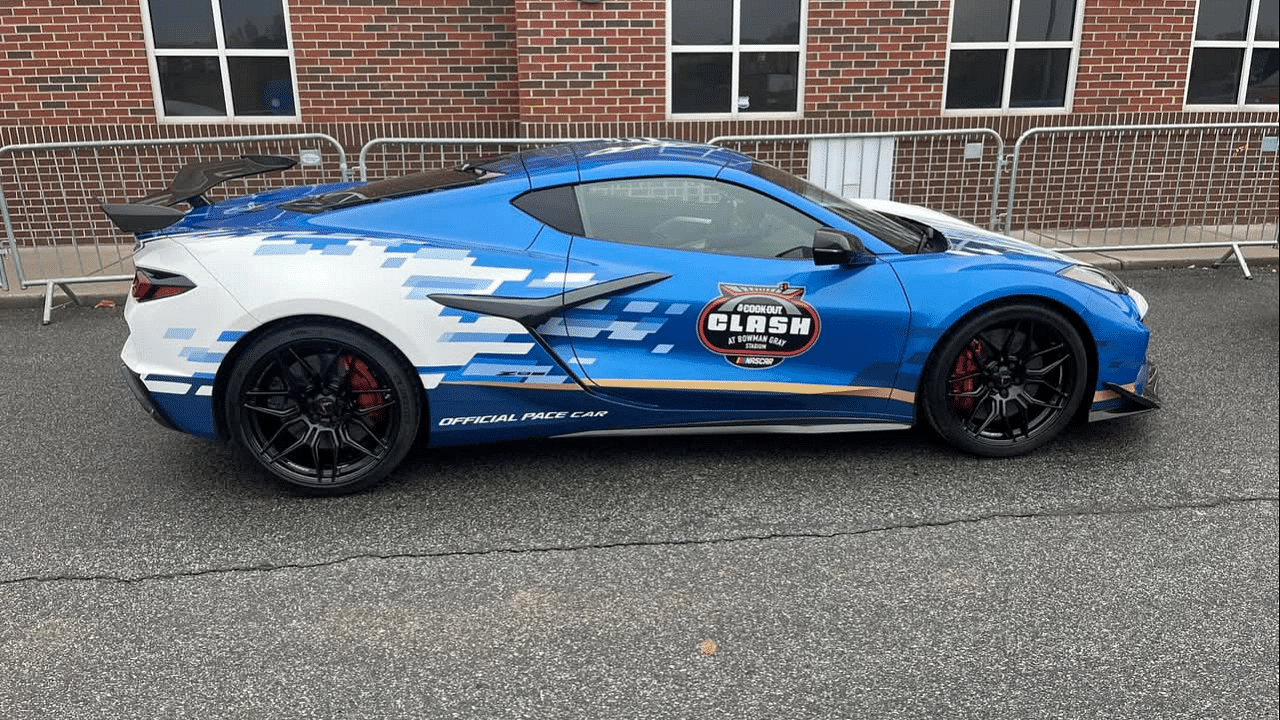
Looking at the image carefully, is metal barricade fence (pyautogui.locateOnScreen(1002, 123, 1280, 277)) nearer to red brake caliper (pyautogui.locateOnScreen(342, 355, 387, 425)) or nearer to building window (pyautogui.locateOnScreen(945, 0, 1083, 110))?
building window (pyautogui.locateOnScreen(945, 0, 1083, 110))

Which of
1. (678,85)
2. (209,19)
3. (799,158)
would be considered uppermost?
(209,19)

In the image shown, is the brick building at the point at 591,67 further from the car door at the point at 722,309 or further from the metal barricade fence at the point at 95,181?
the car door at the point at 722,309

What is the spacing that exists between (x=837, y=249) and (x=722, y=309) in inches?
20.1

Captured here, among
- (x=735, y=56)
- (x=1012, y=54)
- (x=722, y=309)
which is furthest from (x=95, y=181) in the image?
(x=1012, y=54)

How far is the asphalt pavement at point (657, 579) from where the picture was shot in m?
2.74

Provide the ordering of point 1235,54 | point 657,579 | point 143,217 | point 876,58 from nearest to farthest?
point 657,579, point 143,217, point 876,58, point 1235,54

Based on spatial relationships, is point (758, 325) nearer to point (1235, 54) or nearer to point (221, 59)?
point (221, 59)

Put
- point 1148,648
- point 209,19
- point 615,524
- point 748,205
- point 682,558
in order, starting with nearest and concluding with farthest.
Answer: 1. point 1148,648
2. point 682,558
3. point 615,524
4. point 748,205
5. point 209,19

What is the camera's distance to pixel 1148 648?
9.55ft

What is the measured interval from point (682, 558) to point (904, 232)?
6.11 feet

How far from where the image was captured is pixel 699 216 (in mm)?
3975

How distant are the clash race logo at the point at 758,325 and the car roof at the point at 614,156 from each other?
0.61m

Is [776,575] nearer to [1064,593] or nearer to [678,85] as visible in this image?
[1064,593]

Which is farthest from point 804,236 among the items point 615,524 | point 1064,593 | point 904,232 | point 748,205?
point 1064,593
